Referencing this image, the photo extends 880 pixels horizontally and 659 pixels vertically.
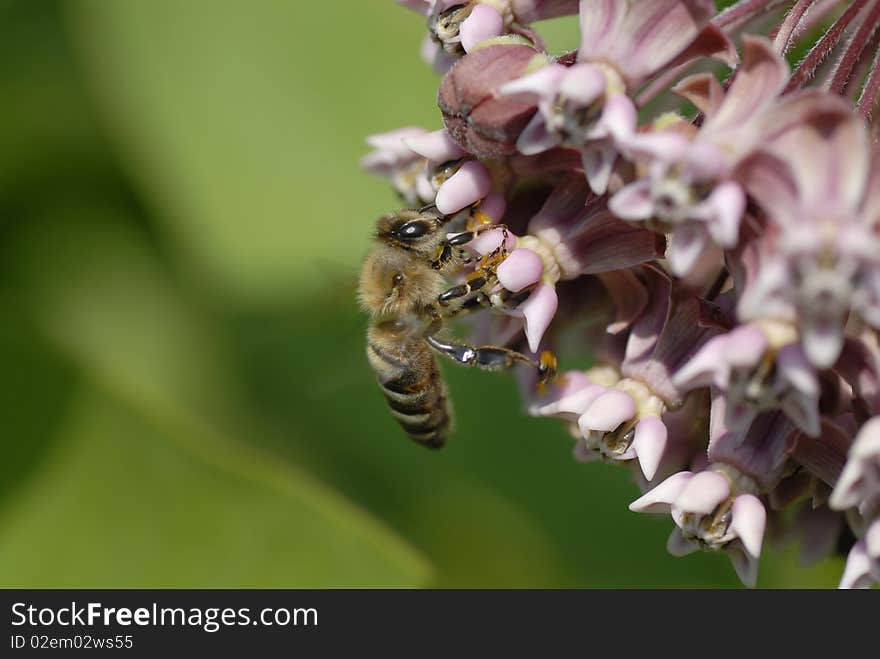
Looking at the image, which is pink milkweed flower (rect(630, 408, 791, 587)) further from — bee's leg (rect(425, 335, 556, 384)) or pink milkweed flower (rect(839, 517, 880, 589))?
bee's leg (rect(425, 335, 556, 384))

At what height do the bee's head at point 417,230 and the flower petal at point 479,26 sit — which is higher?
the flower petal at point 479,26

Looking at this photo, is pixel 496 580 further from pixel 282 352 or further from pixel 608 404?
pixel 608 404

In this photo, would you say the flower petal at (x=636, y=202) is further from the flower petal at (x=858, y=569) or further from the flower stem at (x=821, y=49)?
the flower petal at (x=858, y=569)

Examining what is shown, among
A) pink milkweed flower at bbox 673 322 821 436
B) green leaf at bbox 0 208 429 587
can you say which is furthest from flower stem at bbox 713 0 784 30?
green leaf at bbox 0 208 429 587

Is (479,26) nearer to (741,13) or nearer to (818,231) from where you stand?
(741,13)

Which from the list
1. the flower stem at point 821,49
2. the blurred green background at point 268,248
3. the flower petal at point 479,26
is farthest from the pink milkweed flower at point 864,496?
the blurred green background at point 268,248
